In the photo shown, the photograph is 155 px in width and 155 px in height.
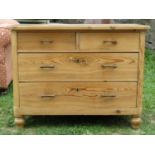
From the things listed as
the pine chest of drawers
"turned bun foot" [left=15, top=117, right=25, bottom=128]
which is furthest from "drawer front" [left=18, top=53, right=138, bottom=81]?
"turned bun foot" [left=15, top=117, right=25, bottom=128]

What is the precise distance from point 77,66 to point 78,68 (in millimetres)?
18

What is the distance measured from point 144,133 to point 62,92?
2.46 feet

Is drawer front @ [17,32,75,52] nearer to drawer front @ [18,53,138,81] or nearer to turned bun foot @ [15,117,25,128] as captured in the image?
drawer front @ [18,53,138,81]

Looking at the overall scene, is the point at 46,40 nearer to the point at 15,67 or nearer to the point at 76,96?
the point at 15,67

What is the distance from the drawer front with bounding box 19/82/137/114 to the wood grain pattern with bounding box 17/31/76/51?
0.98 ft

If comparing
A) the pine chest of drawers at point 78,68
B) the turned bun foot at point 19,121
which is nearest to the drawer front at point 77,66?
the pine chest of drawers at point 78,68

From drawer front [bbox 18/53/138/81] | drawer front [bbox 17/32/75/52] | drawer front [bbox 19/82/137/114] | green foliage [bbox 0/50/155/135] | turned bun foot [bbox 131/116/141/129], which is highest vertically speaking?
drawer front [bbox 17/32/75/52]

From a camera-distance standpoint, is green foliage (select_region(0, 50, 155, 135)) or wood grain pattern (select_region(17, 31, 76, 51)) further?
green foliage (select_region(0, 50, 155, 135))

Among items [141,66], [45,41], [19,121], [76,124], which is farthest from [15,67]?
[141,66]

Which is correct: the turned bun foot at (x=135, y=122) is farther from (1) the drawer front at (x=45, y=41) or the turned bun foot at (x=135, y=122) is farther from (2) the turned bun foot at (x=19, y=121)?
(2) the turned bun foot at (x=19, y=121)

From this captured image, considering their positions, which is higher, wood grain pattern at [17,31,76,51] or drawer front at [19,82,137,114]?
wood grain pattern at [17,31,76,51]

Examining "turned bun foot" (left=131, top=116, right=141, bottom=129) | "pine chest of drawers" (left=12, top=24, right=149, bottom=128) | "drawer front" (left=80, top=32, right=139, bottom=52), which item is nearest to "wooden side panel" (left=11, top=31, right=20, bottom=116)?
"pine chest of drawers" (left=12, top=24, right=149, bottom=128)

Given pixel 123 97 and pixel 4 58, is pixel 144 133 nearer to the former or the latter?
pixel 123 97

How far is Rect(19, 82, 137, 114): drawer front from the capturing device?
11.1 ft
